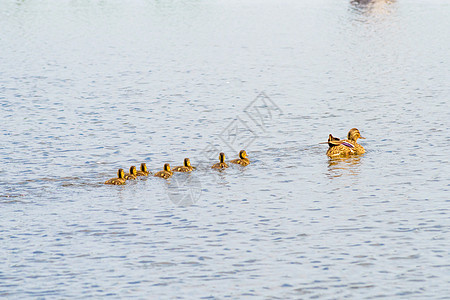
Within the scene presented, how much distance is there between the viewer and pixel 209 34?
207 feet

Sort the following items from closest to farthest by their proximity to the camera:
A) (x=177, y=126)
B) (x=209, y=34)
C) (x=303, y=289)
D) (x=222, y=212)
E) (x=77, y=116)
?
1. (x=303, y=289)
2. (x=222, y=212)
3. (x=177, y=126)
4. (x=77, y=116)
5. (x=209, y=34)

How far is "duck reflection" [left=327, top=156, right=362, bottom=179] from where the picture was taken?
2498 cm

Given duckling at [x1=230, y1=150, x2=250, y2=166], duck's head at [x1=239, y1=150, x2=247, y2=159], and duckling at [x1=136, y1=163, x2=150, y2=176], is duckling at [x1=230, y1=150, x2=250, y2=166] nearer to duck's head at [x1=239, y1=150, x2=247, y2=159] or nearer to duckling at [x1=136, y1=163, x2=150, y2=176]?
duck's head at [x1=239, y1=150, x2=247, y2=159]

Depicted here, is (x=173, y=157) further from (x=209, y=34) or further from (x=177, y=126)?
(x=209, y=34)

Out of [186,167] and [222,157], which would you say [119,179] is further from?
[222,157]

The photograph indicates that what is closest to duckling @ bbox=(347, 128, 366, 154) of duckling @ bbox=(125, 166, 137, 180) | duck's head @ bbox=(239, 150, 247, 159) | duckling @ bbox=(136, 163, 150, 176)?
duck's head @ bbox=(239, 150, 247, 159)

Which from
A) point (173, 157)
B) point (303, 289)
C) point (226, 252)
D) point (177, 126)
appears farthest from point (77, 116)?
point (303, 289)

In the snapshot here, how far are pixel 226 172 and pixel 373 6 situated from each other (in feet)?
202

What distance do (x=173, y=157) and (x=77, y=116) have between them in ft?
28.9

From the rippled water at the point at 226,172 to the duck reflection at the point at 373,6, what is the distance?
20530 mm

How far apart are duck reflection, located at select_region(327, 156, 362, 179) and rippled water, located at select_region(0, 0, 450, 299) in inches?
3.8

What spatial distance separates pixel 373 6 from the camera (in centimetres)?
8262

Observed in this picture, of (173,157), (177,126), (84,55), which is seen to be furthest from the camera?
(84,55)

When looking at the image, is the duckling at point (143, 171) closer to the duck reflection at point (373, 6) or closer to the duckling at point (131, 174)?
the duckling at point (131, 174)
